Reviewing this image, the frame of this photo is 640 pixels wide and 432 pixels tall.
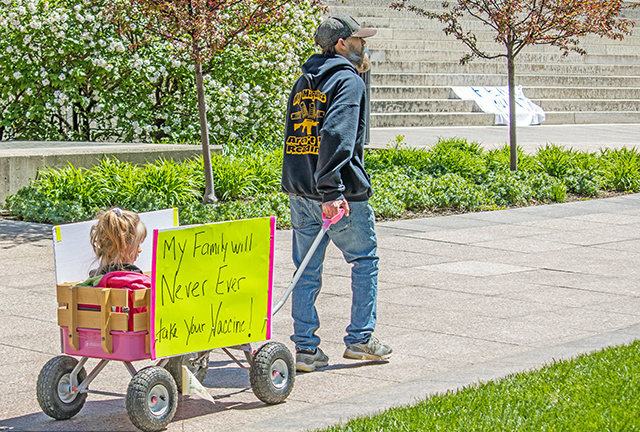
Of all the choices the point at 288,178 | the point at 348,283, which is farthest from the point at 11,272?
the point at 288,178

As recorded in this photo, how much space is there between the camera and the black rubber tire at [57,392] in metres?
3.93

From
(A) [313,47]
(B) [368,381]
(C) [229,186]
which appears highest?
(A) [313,47]


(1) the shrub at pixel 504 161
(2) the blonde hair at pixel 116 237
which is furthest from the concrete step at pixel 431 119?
(2) the blonde hair at pixel 116 237

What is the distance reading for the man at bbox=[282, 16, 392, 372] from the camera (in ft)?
15.0

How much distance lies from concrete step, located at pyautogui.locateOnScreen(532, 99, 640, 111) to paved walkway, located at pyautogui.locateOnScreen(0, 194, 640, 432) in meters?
13.6

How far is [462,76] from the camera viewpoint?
2264cm

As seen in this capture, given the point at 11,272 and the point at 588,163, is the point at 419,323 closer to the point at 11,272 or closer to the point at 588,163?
the point at 11,272

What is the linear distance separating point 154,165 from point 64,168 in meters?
1.05

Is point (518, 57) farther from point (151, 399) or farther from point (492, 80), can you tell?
point (151, 399)

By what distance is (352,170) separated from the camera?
4.65 metres

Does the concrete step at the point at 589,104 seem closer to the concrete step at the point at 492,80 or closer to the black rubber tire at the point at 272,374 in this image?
the concrete step at the point at 492,80

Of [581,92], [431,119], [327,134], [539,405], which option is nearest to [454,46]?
[581,92]

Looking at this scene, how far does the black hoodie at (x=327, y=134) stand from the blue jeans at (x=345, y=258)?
0.36 feet

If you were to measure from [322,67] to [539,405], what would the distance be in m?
2.03
